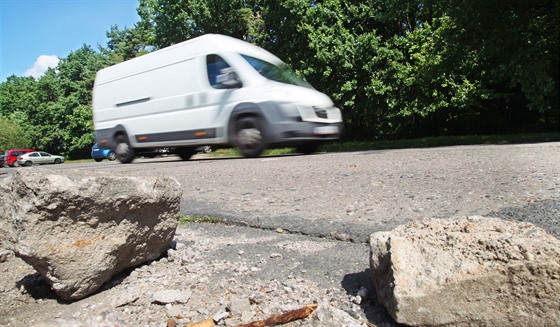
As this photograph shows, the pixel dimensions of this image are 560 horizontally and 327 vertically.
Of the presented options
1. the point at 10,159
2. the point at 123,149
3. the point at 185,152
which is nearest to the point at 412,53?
the point at 185,152

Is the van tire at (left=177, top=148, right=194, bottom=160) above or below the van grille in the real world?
below

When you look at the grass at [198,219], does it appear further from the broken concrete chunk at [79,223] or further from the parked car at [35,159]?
the parked car at [35,159]

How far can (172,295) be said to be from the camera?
1521mm

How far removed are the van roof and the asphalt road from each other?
450 cm

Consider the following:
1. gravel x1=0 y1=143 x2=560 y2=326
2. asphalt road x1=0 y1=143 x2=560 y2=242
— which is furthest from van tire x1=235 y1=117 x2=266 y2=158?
gravel x1=0 y1=143 x2=560 y2=326

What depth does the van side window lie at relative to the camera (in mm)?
7660

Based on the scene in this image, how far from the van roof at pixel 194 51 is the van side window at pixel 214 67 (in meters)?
0.14

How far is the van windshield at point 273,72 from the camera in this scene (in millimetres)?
7316

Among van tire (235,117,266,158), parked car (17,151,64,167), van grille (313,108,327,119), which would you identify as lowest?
parked car (17,151,64,167)

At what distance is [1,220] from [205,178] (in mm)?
2189

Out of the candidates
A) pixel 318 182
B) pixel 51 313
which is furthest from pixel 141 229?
pixel 318 182

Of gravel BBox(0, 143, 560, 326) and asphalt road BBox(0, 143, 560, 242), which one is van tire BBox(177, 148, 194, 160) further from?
gravel BBox(0, 143, 560, 326)

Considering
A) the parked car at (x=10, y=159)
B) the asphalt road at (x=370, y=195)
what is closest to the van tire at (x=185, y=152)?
the asphalt road at (x=370, y=195)

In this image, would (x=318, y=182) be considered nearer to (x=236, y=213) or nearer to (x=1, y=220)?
(x=236, y=213)
